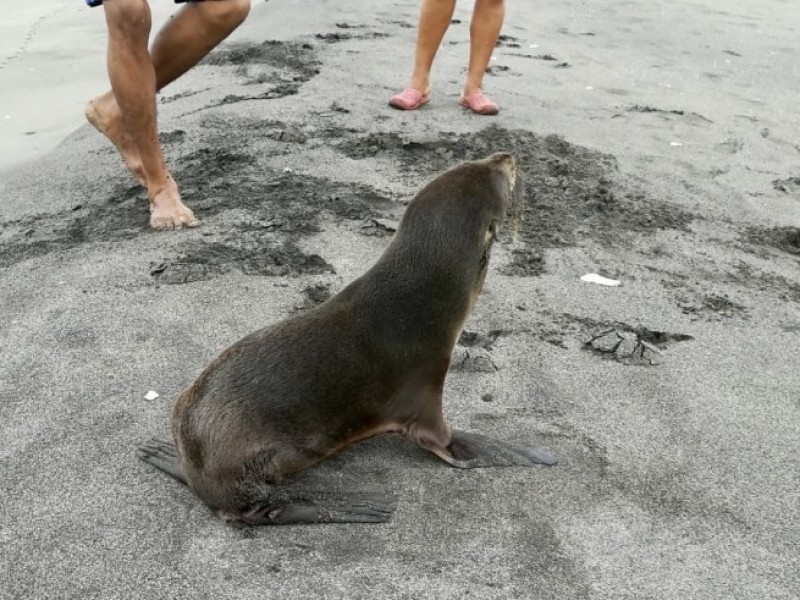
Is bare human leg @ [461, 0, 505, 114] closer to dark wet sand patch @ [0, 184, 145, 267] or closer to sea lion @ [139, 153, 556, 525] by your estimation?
dark wet sand patch @ [0, 184, 145, 267]

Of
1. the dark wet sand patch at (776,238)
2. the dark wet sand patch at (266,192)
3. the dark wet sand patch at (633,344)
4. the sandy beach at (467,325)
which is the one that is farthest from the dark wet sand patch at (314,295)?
the dark wet sand patch at (776,238)

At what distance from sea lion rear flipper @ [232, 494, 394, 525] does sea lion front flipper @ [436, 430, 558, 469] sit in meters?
0.27

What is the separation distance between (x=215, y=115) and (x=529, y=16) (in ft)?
14.9

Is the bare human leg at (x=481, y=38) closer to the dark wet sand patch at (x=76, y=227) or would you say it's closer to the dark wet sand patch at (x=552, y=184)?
the dark wet sand patch at (x=552, y=184)

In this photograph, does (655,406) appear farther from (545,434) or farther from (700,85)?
(700,85)

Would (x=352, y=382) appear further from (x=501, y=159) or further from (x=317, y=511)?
(x=501, y=159)

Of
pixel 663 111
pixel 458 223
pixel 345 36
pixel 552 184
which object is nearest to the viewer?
pixel 458 223

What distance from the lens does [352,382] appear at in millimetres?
2400

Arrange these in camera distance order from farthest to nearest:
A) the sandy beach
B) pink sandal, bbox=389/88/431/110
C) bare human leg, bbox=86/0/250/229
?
1. pink sandal, bbox=389/88/431/110
2. bare human leg, bbox=86/0/250/229
3. the sandy beach

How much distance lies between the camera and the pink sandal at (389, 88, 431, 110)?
5.45 meters

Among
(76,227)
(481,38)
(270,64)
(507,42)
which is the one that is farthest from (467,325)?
(507,42)

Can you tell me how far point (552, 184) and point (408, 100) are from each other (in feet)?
4.70

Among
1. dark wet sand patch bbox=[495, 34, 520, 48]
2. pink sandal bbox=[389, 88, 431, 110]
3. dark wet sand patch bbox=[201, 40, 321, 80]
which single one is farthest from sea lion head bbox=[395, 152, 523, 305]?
dark wet sand patch bbox=[495, 34, 520, 48]

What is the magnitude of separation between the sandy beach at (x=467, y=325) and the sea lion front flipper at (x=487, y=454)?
1.5 inches
